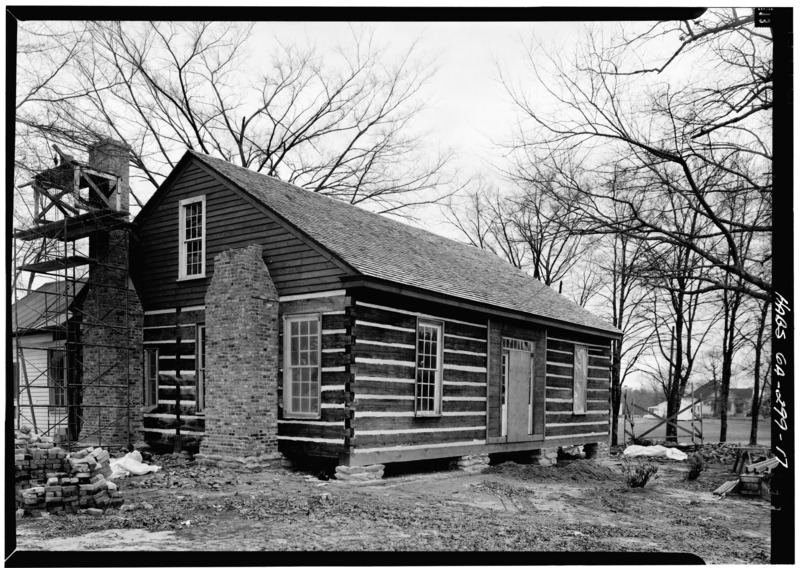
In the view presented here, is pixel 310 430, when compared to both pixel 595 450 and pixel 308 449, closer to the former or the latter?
pixel 308 449

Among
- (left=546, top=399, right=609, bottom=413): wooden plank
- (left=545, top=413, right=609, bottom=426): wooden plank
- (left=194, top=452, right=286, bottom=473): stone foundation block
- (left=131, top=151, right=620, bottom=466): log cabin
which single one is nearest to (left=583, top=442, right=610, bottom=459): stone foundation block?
(left=545, top=413, right=609, bottom=426): wooden plank

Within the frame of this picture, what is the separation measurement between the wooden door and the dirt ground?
2482 mm

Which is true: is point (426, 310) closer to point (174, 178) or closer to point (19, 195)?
point (174, 178)

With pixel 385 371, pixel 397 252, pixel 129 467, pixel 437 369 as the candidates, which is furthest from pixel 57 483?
pixel 397 252

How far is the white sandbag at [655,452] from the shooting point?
21453 millimetres

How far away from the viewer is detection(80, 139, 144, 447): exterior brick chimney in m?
15.3

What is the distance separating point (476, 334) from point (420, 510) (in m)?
6.07

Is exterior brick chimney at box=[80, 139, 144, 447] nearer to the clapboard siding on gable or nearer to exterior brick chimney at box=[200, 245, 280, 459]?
the clapboard siding on gable

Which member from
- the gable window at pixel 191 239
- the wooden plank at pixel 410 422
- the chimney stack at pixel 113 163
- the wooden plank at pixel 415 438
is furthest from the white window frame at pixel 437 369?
the chimney stack at pixel 113 163

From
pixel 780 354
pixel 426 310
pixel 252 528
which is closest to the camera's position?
pixel 780 354

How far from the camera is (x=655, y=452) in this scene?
73.3 ft

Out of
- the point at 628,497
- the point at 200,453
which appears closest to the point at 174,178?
the point at 200,453

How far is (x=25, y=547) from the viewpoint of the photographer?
295 inches

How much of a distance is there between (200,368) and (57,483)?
5.58m
